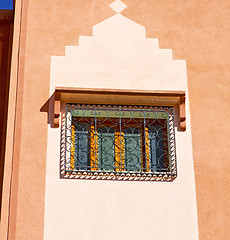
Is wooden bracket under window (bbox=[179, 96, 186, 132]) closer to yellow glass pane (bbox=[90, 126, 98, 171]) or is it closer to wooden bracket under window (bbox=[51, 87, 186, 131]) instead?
wooden bracket under window (bbox=[51, 87, 186, 131])

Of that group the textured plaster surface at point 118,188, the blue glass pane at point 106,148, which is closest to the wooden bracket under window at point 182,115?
the textured plaster surface at point 118,188

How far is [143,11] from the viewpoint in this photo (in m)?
9.94

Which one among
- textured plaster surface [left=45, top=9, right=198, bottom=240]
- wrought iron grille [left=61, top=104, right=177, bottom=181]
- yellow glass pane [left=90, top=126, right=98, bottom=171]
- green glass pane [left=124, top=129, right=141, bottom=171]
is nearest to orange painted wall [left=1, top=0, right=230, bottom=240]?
textured plaster surface [left=45, top=9, right=198, bottom=240]

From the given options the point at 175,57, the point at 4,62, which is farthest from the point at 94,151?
the point at 4,62

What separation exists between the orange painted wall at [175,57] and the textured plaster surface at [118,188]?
15 cm

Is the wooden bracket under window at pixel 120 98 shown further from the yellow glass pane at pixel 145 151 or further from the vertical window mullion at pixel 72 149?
the yellow glass pane at pixel 145 151

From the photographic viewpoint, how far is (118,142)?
9.22 meters

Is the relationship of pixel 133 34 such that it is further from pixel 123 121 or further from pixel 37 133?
pixel 37 133

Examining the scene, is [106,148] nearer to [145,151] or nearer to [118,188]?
[145,151]

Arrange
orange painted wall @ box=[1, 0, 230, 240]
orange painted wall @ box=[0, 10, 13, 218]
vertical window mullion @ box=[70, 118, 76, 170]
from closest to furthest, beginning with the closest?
orange painted wall @ box=[1, 0, 230, 240]
vertical window mullion @ box=[70, 118, 76, 170]
orange painted wall @ box=[0, 10, 13, 218]

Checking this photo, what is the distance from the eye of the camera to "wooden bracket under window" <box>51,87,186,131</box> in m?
8.99

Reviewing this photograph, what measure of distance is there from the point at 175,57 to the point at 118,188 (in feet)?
8.22

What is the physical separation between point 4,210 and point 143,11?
412 centimetres

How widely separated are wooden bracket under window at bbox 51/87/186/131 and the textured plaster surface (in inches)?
7.3
